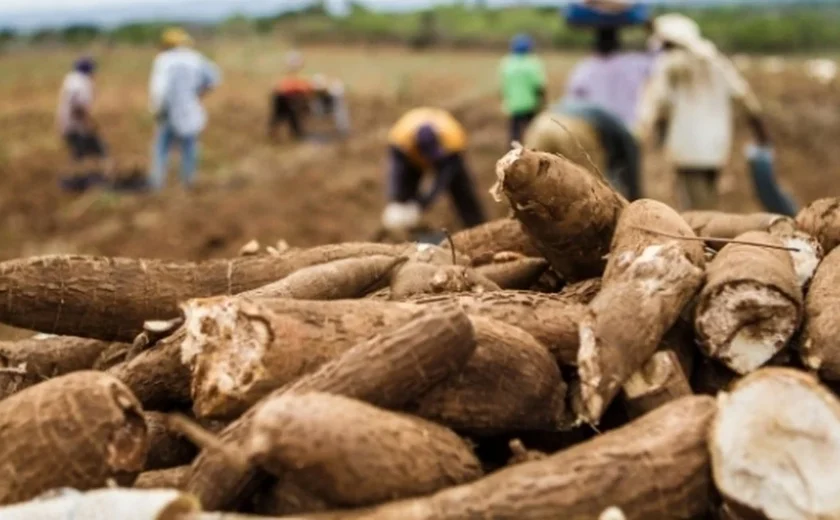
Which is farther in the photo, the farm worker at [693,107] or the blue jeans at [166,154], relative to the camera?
the blue jeans at [166,154]

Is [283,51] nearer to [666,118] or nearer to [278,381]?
[666,118]

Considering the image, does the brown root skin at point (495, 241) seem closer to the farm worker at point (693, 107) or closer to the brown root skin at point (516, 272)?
the brown root skin at point (516, 272)

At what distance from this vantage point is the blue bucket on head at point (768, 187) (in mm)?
6797

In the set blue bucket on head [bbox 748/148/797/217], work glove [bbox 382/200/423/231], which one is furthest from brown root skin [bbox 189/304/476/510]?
work glove [bbox 382/200/423/231]

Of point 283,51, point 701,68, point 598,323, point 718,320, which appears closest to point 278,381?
point 598,323

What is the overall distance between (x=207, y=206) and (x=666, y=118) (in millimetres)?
5490

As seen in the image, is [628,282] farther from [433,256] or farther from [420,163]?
[420,163]

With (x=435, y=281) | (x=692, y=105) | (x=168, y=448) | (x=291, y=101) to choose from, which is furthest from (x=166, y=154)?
(x=168, y=448)

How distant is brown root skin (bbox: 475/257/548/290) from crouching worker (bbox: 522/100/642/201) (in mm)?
3169

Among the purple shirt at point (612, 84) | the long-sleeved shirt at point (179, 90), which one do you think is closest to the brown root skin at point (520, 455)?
the purple shirt at point (612, 84)

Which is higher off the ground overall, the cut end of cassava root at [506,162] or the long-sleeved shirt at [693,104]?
the cut end of cassava root at [506,162]

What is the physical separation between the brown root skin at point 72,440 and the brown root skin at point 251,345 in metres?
0.17

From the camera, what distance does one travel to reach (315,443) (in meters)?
2.12

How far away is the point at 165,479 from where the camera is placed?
247 cm
